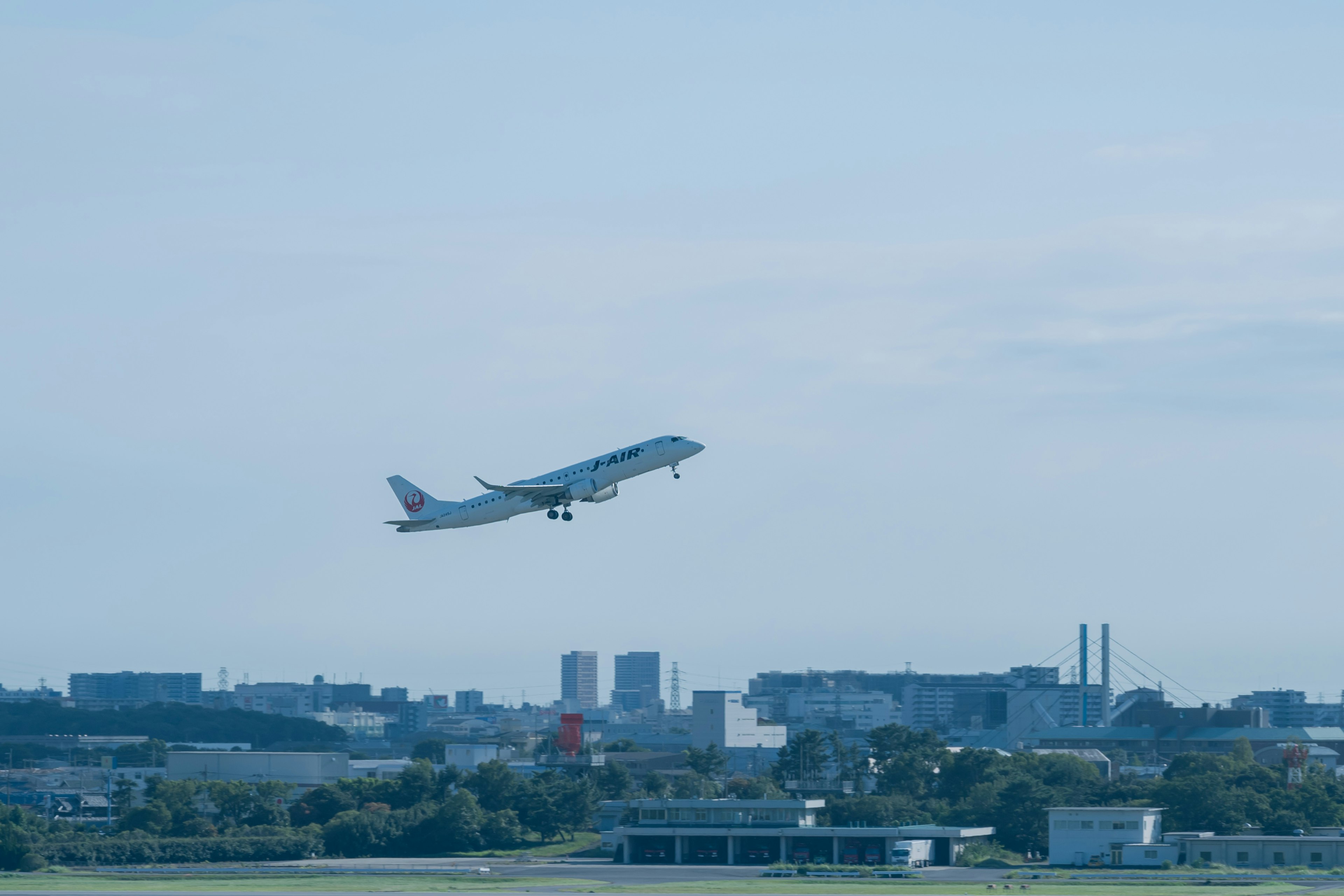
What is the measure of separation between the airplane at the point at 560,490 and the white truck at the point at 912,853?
193ft

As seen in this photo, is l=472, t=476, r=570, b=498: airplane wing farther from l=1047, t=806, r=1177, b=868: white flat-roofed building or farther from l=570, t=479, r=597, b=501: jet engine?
l=1047, t=806, r=1177, b=868: white flat-roofed building

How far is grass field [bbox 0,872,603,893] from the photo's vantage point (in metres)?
134

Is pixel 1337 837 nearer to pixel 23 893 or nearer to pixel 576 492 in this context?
pixel 576 492

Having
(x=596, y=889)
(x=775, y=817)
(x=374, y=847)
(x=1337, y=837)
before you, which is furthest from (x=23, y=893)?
(x=1337, y=837)

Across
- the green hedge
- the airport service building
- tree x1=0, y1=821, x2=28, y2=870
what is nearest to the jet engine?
the airport service building

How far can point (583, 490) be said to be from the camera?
451 ft

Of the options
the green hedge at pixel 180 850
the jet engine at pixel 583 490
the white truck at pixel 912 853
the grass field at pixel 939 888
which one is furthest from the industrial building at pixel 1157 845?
the green hedge at pixel 180 850

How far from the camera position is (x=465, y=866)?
17388 centimetres

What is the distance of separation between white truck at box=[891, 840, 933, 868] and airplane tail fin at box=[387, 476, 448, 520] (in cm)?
6261

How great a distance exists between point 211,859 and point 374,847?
1997 cm

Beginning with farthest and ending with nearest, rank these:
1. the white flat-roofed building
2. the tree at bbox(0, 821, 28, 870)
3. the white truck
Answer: the white truck, the tree at bbox(0, 821, 28, 870), the white flat-roofed building

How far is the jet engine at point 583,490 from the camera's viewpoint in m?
137

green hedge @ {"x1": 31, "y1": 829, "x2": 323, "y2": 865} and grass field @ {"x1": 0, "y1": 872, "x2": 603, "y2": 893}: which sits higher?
grass field @ {"x1": 0, "y1": 872, "x2": 603, "y2": 893}

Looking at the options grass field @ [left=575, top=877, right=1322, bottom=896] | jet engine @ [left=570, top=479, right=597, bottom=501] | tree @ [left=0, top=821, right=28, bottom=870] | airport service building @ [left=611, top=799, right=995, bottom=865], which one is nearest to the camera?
grass field @ [left=575, top=877, right=1322, bottom=896]
